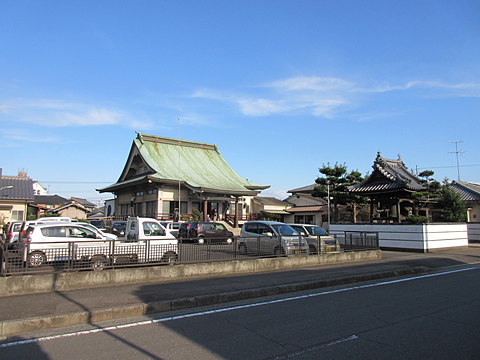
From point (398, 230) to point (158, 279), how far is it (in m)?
15.3

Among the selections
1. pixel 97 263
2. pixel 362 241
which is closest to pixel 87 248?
pixel 97 263

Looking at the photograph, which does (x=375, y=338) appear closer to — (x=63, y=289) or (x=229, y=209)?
(x=63, y=289)

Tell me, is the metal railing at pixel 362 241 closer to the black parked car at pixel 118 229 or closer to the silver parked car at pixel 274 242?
the silver parked car at pixel 274 242

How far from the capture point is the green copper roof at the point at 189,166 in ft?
127

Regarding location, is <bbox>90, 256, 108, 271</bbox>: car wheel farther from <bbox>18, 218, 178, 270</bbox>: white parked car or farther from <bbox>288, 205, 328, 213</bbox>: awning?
<bbox>288, 205, 328, 213</bbox>: awning

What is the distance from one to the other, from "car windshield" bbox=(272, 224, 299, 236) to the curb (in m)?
5.33

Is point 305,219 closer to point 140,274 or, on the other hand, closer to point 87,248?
point 140,274

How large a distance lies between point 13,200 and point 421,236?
32587mm

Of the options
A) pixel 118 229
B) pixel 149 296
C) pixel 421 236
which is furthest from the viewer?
pixel 118 229

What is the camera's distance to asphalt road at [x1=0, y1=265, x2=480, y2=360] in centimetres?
504

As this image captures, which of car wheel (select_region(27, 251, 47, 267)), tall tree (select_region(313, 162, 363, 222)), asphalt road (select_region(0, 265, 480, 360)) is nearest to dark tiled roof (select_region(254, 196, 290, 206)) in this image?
tall tree (select_region(313, 162, 363, 222))

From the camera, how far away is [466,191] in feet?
114

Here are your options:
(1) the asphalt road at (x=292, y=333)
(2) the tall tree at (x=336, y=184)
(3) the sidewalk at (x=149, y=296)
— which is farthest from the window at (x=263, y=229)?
(2) the tall tree at (x=336, y=184)

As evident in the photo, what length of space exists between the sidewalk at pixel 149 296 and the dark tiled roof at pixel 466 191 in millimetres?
25359
